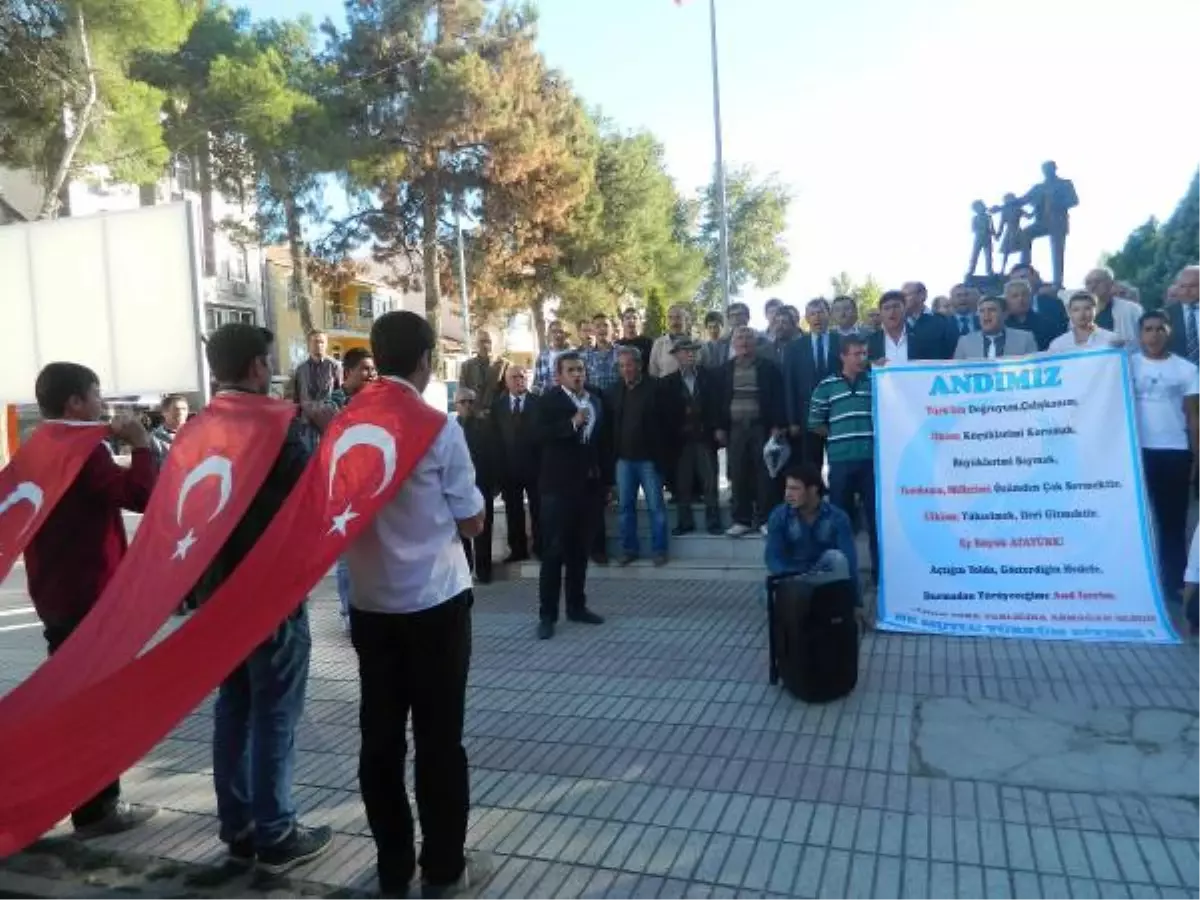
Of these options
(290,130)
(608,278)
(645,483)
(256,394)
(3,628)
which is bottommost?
(3,628)

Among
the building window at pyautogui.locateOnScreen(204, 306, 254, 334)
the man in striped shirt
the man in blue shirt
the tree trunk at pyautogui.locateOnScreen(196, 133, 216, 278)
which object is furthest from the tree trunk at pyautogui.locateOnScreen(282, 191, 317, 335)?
the man in blue shirt

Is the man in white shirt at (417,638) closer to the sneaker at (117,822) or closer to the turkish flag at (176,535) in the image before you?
the turkish flag at (176,535)

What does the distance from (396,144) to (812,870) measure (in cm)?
2822

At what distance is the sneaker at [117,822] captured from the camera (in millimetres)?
3734

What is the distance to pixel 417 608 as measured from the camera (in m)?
2.94

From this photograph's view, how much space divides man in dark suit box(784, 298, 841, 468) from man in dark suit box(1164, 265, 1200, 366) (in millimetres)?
2455

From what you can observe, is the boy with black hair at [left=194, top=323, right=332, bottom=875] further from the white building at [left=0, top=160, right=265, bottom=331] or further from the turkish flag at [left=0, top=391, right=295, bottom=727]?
the white building at [left=0, top=160, right=265, bottom=331]

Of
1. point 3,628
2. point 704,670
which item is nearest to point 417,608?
point 704,670

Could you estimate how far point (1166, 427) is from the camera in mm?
5926

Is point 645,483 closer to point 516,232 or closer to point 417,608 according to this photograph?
point 417,608

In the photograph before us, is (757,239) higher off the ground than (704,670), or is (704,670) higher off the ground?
(757,239)

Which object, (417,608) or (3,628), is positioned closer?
(417,608)

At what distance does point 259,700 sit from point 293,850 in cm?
58

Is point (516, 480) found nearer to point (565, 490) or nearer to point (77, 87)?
point (565, 490)
